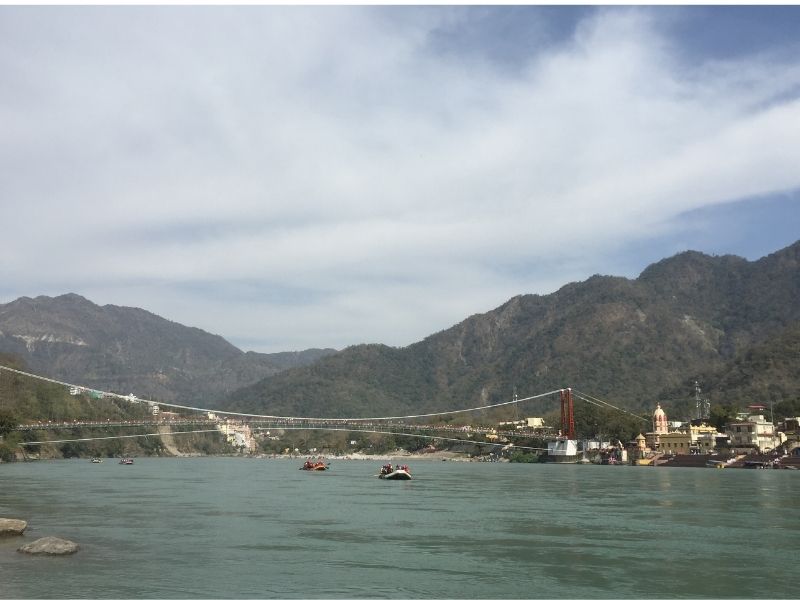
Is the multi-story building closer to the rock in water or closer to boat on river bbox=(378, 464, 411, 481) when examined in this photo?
boat on river bbox=(378, 464, 411, 481)

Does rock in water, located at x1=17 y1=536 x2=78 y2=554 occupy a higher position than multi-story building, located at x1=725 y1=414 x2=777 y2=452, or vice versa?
multi-story building, located at x1=725 y1=414 x2=777 y2=452

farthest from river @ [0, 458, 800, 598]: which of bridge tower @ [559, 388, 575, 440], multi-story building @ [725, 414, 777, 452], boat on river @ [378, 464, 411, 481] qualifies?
bridge tower @ [559, 388, 575, 440]

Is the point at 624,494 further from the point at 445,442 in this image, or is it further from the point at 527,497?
the point at 445,442

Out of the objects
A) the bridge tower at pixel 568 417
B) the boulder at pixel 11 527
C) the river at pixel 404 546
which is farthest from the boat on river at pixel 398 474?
the bridge tower at pixel 568 417

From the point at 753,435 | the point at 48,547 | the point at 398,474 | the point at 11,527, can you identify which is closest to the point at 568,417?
the point at 753,435

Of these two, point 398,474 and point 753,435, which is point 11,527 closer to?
point 398,474
